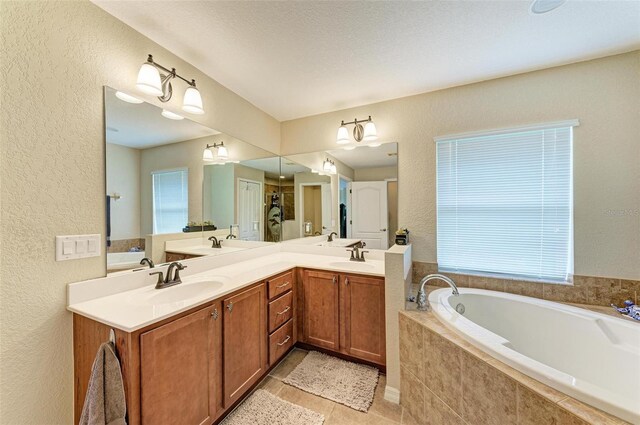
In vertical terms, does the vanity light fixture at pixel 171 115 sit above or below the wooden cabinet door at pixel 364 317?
above

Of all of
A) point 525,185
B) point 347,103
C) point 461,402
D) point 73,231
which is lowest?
point 461,402

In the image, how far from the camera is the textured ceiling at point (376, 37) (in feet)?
4.56

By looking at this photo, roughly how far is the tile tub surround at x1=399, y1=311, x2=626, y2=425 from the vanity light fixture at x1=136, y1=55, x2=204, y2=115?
2.19 meters

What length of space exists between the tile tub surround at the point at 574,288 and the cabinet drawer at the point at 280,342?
118cm

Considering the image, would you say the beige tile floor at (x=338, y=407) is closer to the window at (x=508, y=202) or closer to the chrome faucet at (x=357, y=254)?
the chrome faucet at (x=357, y=254)

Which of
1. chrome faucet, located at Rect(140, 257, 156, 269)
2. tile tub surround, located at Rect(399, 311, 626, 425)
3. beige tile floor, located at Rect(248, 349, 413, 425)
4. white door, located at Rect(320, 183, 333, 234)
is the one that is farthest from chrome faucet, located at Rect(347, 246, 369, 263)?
chrome faucet, located at Rect(140, 257, 156, 269)

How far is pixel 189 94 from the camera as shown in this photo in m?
1.75

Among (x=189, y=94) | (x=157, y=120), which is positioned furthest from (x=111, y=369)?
(x=189, y=94)

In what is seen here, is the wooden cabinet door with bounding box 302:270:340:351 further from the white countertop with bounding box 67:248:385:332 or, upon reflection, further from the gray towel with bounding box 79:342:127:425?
the gray towel with bounding box 79:342:127:425

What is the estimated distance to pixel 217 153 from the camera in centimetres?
218

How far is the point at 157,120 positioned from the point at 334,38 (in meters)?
1.39

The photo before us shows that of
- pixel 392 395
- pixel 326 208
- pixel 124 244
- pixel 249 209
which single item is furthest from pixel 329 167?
pixel 392 395

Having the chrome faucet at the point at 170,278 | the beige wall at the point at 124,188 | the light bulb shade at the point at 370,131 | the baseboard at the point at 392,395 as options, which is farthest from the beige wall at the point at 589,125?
the beige wall at the point at 124,188

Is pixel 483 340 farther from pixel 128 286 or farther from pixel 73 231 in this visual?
pixel 73 231
